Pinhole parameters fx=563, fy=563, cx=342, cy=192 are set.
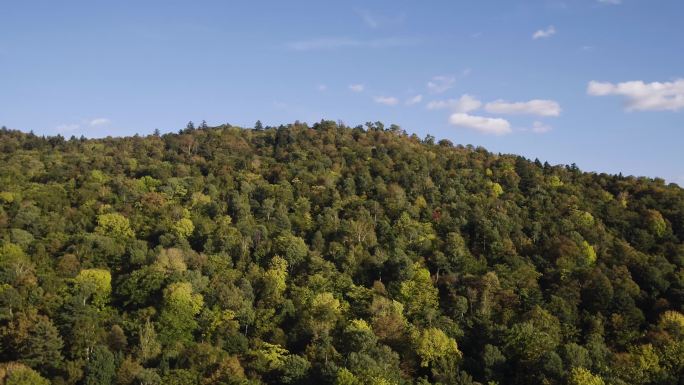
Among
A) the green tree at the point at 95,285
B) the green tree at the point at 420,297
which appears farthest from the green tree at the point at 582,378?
the green tree at the point at 95,285

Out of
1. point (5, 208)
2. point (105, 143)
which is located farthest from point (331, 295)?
point (105, 143)

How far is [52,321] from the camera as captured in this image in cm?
5294

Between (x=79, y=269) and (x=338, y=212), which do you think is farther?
(x=338, y=212)

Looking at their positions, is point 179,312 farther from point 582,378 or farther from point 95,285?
point 582,378

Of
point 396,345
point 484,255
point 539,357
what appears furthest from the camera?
point 484,255

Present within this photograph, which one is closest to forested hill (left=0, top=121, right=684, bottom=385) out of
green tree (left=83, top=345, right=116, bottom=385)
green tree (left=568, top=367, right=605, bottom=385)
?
green tree (left=568, top=367, right=605, bottom=385)

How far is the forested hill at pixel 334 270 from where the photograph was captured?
164 feet

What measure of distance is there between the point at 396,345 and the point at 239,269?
2505 cm

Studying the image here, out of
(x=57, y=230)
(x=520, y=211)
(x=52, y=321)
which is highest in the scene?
(x=520, y=211)

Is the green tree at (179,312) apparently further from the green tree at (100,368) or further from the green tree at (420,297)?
the green tree at (420,297)

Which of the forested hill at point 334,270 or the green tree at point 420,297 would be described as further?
the green tree at point 420,297

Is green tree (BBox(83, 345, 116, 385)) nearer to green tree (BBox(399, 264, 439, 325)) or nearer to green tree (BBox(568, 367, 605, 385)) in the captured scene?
green tree (BBox(399, 264, 439, 325))

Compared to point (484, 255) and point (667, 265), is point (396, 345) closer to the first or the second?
point (484, 255)

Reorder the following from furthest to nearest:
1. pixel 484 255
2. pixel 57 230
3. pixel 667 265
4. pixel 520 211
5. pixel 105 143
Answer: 1. pixel 105 143
2. pixel 520 211
3. pixel 484 255
4. pixel 57 230
5. pixel 667 265
